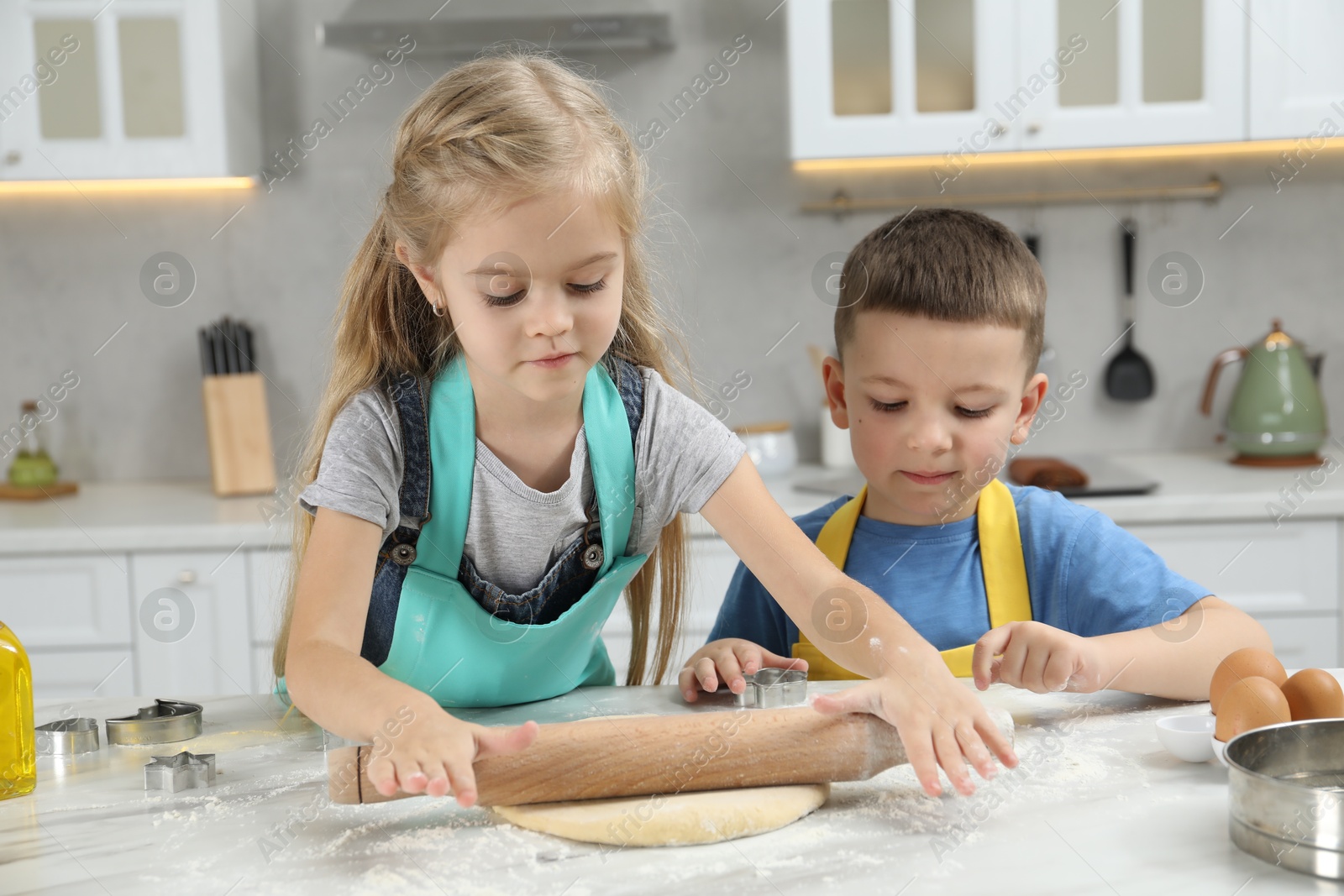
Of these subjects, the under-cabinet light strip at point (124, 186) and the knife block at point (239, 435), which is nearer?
the knife block at point (239, 435)

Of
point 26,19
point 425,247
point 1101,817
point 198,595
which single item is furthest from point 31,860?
point 26,19

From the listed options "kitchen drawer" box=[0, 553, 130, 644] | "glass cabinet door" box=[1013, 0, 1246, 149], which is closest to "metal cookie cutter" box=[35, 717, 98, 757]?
"kitchen drawer" box=[0, 553, 130, 644]

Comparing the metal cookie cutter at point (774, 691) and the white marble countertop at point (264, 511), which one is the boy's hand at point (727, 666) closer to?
the metal cookie cutter at point (774, 691)

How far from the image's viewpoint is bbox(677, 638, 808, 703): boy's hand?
93cm

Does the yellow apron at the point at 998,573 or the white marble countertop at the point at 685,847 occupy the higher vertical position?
the yellow apron at the point at 998,573

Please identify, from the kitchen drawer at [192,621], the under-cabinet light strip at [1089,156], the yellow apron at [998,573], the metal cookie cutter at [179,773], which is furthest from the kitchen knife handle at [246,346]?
the metal cookie cutter at [179,773]

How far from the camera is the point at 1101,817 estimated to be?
67cm

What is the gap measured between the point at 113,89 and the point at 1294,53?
221 centimetres

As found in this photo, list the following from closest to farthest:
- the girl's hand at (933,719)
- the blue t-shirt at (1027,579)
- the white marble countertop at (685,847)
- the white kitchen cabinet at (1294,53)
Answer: the white marble countertop at (685,847)
the girl's hand at (933,719)
the blue t-shirt at (1027,579)
the white kitchen cabinet at (1294,53)

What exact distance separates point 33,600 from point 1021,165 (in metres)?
2.11

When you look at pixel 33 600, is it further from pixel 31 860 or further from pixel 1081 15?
pixel 1081 15

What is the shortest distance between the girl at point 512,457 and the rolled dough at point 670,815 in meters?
0.09

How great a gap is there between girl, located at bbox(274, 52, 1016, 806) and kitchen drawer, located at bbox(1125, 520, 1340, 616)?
50.2 inches

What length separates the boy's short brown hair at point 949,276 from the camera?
108 cm
